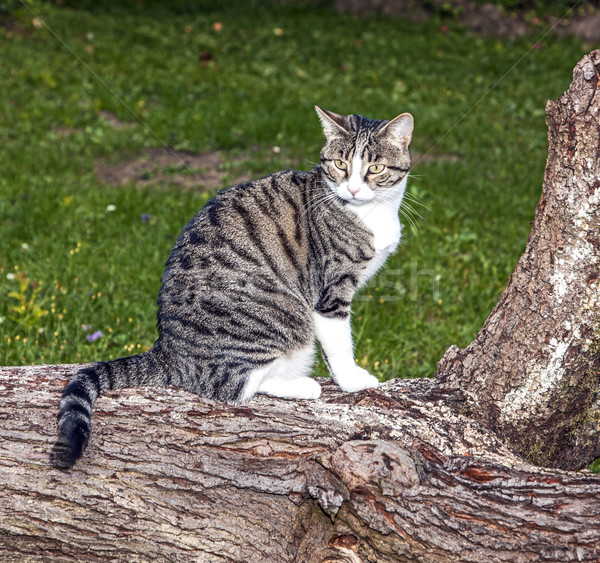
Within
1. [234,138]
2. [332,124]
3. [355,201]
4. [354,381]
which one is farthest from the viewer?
[234,138]

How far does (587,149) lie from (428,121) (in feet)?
21.5

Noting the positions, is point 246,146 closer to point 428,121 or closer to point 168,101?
point 168,101

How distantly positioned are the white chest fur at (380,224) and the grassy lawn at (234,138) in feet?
3.10

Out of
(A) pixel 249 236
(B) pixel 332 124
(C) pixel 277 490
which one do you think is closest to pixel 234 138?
(B) pixel 332 124

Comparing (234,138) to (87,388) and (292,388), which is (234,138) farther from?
(87,388)

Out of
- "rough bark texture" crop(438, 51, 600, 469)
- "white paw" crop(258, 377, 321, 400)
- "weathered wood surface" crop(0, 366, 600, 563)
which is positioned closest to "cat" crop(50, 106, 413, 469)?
"white paw" crop(258, 377, 321, 400)

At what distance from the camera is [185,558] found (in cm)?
273

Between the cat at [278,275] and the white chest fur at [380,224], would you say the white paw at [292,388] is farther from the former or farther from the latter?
the white chest fur at [380,224]

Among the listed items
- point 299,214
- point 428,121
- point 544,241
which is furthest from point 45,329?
point 428,121

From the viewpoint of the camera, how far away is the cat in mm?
3379

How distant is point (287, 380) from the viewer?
144 inches

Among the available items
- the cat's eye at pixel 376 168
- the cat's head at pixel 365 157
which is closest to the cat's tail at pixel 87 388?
the cat's head at pixel 365 157

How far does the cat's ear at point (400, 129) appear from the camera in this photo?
3839 millimetres

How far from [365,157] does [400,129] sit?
0.93 ft
